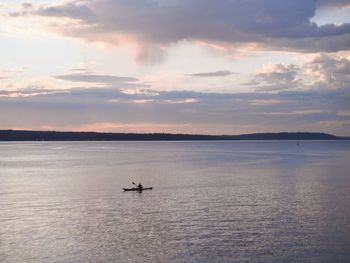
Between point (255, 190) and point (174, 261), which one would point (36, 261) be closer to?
point (174, 261)

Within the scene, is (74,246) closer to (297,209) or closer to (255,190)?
(297,209)

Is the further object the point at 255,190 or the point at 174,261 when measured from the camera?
the point at 255,190

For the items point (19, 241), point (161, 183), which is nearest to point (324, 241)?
A: point (19, 241)

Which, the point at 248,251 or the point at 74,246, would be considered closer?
the point at 248,251

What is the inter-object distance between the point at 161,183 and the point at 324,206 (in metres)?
29.7

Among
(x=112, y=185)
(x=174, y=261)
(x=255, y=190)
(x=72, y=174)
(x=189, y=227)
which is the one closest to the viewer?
(x=174, y=261)

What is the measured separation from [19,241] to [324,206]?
29.7m

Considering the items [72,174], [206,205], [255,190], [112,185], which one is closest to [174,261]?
[206,205]

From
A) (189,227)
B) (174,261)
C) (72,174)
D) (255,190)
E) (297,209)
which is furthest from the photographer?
(72,174)

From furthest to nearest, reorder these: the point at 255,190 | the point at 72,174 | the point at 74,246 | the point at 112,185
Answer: the point at 72,174 < the point at 112,185 < the point at 255,190 < the point at 74,246

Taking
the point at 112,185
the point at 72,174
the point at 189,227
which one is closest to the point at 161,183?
the point at 112,185

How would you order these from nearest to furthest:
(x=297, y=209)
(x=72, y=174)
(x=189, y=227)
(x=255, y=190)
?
→ (x=189, y=227)
(x=297, y=209)
(x=255, y=190)
(x=72, y=174)

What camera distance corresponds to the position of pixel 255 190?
61812 mm

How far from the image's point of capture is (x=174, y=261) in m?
29.7
